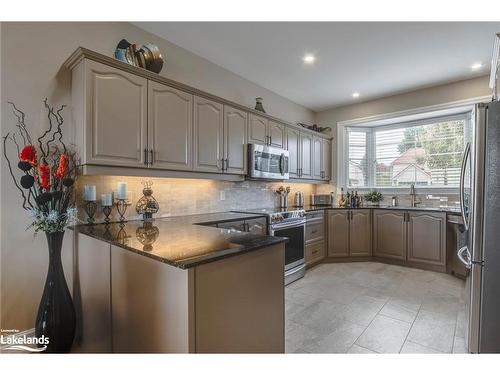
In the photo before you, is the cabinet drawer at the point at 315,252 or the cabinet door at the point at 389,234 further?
the cabinet door at the point at 389,234

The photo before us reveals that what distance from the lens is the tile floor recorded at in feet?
6.49

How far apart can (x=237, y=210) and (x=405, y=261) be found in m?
2.68

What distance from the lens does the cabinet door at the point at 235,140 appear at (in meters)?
3.04

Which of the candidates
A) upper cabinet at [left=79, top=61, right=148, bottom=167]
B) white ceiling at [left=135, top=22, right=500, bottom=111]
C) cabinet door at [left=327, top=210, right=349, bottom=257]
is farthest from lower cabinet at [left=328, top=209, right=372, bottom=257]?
upper cabinet at [left=79, top=61, right=148, bottom=167]

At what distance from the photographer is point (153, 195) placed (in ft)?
8.90

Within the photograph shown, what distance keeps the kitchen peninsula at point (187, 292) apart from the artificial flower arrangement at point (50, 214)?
20 cm

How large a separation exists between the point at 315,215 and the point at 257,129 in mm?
1603

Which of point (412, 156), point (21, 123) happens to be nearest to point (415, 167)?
point (412, 156)

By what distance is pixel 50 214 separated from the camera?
1.66 meters

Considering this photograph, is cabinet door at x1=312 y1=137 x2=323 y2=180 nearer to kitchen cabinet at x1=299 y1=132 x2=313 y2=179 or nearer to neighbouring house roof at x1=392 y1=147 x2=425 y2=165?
kitchen cabinet at x1=299 y1=132 x2=313 y2=179

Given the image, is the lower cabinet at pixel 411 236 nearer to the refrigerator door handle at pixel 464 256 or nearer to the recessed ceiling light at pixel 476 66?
the refrigerator door handle at pixel 464 256

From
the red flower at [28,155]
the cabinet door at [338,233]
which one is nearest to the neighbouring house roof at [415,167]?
the cabinet door at [338,233]
